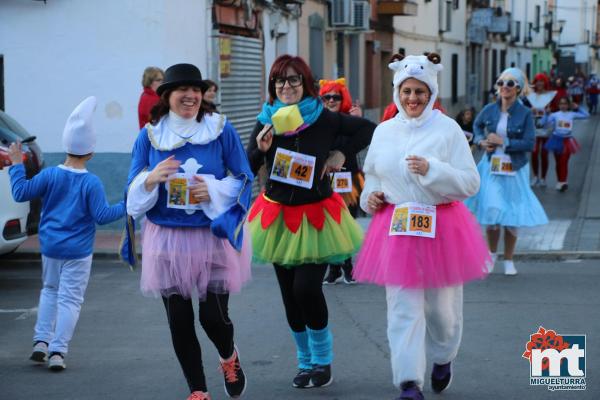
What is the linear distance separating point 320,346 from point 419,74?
1.68 metres

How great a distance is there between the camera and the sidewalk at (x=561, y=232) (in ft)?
38.0

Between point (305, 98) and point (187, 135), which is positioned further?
point (305, 98)

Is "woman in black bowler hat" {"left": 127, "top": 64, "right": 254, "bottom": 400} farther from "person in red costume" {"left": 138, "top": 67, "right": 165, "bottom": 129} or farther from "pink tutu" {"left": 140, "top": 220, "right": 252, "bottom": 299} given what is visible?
"person in red costume" {"left": 138, "top": 67, "right": 165, "bottom": 129}

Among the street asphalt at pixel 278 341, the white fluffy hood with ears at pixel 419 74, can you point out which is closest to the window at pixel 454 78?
the street asphalt at pixel 278 341

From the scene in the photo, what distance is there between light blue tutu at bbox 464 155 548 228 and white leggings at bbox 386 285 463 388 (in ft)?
13.6

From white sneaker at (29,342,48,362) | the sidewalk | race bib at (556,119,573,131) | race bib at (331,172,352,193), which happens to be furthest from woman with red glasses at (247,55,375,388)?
race bib at (556,119,573,131)

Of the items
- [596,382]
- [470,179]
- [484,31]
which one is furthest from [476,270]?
[484,31]

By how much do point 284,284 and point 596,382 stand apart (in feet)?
6.26

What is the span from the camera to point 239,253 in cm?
579

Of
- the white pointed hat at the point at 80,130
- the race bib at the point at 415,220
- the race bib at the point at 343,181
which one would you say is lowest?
the race bib at the point at 343,181

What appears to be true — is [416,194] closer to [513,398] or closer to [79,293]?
[513,398]

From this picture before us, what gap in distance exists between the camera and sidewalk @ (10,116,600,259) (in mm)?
11570

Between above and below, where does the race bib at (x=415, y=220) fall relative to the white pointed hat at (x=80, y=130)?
Answer: below

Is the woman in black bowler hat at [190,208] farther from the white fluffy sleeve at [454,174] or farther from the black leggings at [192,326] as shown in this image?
the white fluffy sleeve at [454,174]
